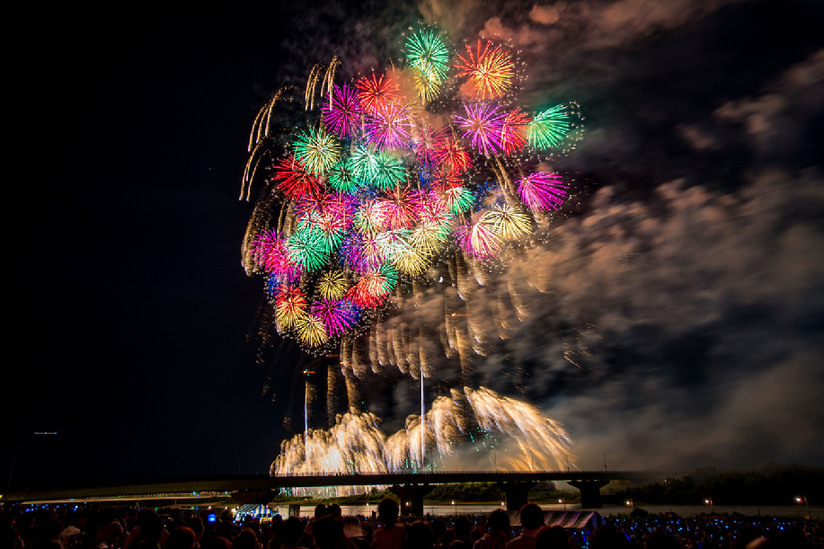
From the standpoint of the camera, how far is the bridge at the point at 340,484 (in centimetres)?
5397

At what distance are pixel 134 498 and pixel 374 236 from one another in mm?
94110

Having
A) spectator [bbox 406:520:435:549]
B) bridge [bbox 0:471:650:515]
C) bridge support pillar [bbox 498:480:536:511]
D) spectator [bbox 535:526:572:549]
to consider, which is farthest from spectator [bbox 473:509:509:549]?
bridge support pillar [bbox 498:480:536:511]

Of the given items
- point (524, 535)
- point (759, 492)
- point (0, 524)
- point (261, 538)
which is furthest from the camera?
point (759, 492)

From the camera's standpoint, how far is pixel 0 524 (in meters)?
7.33

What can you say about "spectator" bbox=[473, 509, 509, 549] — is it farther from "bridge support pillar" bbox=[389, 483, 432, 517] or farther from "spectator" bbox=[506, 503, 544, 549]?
"bridge support pillar" bbox=[389, 483, 432, 517]

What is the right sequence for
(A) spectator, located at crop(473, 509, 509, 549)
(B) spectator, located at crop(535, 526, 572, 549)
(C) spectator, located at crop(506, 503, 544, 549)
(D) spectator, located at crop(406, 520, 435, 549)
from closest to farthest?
1. (B) spectator, located at crop(535, 526, 572, 549)
2. (D) spectator, located at crop(406, 520, 435, 549)
3. (C) spectator, located at crop(506, 503, 544, 549)
4. (A) spectator, located at crop(473, 509, 509, 549)

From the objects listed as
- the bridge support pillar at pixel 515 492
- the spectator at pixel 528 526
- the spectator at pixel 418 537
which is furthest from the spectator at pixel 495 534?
the bridge support pillar at pixel 515 492

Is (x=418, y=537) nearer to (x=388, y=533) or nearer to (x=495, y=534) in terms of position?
(x=388, y=533)

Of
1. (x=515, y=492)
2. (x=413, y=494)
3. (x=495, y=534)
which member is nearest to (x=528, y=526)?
(x=495, y=534)

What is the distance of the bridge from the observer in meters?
54.0

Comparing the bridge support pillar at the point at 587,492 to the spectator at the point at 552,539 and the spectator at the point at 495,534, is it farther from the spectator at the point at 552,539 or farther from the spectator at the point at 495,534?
the spectator at the point at 552,539

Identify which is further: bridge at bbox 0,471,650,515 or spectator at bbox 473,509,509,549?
bridge at bbox 0,471,650,515

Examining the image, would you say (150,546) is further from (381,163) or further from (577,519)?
(577,519)

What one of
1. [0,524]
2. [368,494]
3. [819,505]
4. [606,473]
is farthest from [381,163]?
[368,494]
